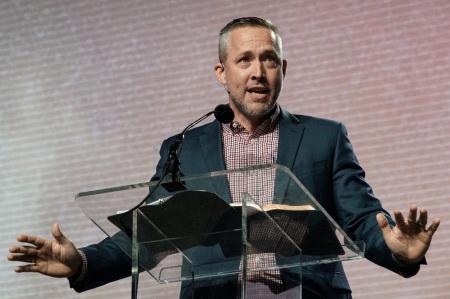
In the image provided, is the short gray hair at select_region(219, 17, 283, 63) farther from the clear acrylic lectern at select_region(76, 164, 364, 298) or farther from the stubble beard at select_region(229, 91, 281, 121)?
the clear acrylic lectern at select_region(76, 164, 364, 298)

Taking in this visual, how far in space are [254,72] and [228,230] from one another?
2.64 feet

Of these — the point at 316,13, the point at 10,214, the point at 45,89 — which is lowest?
the point at 10,214

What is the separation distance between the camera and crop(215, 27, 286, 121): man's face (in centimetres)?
275

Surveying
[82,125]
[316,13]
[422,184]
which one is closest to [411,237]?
[422,184]

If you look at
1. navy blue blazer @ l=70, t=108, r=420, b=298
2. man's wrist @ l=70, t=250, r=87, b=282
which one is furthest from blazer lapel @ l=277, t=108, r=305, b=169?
man's wrist @ l=70, t=250, r=87, b=282

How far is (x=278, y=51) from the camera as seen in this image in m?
2.78

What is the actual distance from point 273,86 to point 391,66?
38.1 inches

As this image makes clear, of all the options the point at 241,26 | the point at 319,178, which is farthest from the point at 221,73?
the point at 319,178

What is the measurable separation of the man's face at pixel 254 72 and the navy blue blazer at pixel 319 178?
0.28ft

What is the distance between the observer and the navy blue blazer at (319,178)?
7.95 feet

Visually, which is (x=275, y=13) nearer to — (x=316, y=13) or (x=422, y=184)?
(x=316, y=13)

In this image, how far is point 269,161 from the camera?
2674mm

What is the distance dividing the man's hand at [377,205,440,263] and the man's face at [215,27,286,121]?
2.18 feet

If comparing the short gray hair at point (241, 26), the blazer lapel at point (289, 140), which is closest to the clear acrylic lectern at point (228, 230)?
the blazer lapel at point (289, 140)
